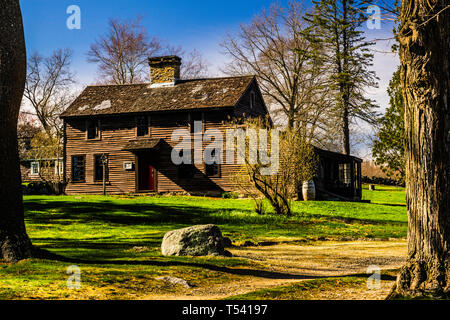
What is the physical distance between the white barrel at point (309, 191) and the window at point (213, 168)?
574 cm

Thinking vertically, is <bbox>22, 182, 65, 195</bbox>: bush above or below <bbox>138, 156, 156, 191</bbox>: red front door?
below

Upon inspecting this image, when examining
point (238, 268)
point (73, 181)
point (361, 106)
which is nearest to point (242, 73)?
point (361, 106)

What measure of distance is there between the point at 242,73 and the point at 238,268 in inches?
1321

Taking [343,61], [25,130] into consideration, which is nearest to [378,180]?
[343,61]

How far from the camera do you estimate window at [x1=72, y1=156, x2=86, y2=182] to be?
1369 inches

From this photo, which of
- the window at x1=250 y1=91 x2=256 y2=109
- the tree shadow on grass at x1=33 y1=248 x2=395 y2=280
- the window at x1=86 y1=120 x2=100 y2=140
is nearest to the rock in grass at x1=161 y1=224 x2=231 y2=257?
the tree shadow on grass at x1=33 y1=248 x2=395 y2=280

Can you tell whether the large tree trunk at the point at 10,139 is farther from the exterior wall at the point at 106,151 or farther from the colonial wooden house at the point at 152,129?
the exterior wall at the point at 106,151

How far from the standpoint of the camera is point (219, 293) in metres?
7.62

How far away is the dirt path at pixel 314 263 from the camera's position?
7.43m

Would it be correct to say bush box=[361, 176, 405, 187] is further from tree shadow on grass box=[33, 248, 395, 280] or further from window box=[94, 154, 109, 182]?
tree shadow on grass box=[33, 248, 395, 280]

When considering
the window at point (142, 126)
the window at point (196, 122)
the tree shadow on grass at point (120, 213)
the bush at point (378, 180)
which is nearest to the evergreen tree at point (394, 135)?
the tree shadow on grass at point (120, 213)

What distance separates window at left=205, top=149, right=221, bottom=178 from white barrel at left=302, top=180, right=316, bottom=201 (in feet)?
18.8

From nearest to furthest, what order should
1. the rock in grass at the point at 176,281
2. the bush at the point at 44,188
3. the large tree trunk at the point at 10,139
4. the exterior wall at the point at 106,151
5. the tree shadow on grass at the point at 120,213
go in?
the rock in grass at the point at 176,281, the large tree trunk at the point at 10,139, the tree shadow on grass at the point at 120,213, the bush at the point at 44,188, the exterior wall at the point at 106,151

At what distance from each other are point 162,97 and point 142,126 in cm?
244
